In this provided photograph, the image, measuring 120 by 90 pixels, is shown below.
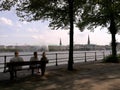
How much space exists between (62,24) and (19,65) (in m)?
8.22

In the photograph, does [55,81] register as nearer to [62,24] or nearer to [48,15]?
[48,15]

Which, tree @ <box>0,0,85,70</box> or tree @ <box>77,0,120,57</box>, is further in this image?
tree @ <box>77,0,120,57</box>

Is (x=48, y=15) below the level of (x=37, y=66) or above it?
above

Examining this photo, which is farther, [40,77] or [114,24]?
[114,24]

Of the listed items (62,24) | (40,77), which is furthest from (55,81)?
(62,24)

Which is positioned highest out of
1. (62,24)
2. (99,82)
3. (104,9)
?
(104,9)

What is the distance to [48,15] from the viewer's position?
67.8 feet

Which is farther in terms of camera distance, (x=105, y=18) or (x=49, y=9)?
(x=105, y=18)

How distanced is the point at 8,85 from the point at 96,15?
18.9 m

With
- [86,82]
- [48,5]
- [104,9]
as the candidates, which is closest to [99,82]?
[86,82]

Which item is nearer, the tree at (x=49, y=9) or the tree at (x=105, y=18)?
the tree at (x=49, y=9)

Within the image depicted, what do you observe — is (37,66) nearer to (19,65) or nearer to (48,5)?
(19,65)

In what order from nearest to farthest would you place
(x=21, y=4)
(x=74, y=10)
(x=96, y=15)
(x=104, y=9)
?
(x=21, y=4), (x=74, y=10), (x=104, y=9), (x=96, y=15)

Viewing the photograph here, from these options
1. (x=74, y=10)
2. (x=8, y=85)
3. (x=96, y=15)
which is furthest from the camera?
(x=96, y=15)
